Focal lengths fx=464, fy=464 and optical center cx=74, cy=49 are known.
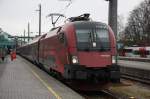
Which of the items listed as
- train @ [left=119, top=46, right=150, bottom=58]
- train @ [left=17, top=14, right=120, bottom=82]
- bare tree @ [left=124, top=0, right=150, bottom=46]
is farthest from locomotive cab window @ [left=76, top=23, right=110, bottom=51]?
bare tree @ [left=124, top=0, right=150, bottom=46]

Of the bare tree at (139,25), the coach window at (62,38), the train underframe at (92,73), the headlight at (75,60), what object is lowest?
the train underframe at (92,73)

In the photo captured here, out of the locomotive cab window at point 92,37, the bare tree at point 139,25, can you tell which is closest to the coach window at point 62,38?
the locomotive cab window at point 92,37

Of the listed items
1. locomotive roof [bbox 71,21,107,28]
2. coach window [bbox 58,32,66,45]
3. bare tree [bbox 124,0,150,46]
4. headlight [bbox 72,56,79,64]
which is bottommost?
headlight [bbox 72,56,79,64]

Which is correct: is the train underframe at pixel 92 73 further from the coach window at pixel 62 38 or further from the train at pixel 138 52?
the train at pixel 138 52

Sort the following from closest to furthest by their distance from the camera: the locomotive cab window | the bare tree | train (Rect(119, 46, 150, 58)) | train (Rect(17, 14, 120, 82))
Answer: train (Rect(17, 14, 120, 82)) < the locomotive cab window < train (Rect(119, 46, 150, 58)) < the bare tree

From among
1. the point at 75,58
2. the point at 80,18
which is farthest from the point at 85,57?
the point at 80,18

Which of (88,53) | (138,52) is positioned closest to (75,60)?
(88,53)

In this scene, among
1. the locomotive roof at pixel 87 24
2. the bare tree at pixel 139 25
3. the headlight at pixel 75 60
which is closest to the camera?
the headlight at pixel 75 60

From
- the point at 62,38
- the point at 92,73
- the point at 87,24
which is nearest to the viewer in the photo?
the point at 92,73

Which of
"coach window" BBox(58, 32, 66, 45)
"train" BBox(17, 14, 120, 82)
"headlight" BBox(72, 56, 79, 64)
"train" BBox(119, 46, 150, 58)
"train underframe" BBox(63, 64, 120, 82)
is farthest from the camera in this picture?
"train" BBox(119, 46, 150, 58)

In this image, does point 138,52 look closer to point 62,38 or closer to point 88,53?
point 62,38

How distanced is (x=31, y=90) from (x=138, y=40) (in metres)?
81.0

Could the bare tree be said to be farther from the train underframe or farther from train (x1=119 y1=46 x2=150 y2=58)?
the train underframe

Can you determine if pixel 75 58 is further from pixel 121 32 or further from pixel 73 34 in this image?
pixel 121 32
